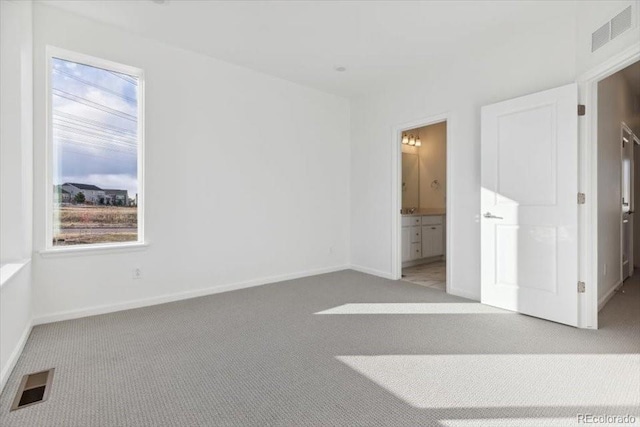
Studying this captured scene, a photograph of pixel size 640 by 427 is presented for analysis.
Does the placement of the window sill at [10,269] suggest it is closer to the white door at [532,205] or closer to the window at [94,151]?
the window at [94,151]

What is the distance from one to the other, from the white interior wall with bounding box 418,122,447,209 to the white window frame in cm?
537

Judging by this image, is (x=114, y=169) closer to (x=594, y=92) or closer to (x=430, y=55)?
(x=430, y=55)

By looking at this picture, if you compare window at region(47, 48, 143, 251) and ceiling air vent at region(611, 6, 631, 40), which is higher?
ceiling air vent at region(611, 6, 631, 40)

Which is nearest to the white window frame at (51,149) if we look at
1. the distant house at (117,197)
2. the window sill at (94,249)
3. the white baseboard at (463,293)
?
the window sill at (94,249)

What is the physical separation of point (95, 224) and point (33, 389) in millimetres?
1793

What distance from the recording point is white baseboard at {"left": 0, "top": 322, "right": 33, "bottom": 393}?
1962 millimetres

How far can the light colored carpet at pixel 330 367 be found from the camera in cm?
171

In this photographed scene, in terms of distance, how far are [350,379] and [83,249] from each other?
9.22 ft

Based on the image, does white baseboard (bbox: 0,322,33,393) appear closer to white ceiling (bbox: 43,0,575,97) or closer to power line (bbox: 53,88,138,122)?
power line (bbox: 53,88,138,122)

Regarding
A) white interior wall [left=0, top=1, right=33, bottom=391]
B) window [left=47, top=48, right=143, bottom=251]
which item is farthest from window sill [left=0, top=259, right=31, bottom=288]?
window [left=47, top=48, right=143, bottom=251]

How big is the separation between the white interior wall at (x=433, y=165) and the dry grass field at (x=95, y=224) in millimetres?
5491

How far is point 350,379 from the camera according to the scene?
2033mm

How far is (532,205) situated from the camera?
3.11 m

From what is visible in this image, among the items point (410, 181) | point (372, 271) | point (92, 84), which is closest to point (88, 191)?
point (92, 84)
